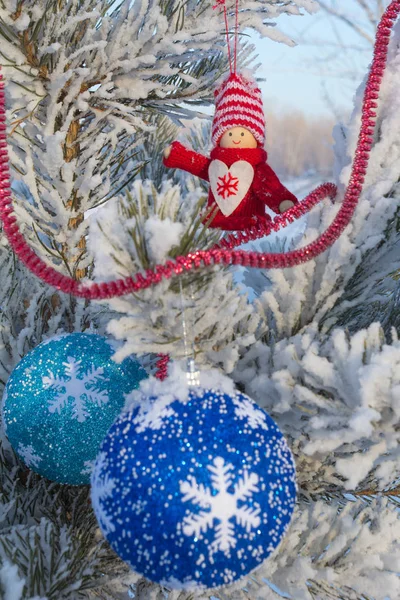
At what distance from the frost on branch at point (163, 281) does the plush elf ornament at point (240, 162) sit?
20cm

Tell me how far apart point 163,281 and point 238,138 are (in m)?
0.34

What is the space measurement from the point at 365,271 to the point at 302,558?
13.7 inches

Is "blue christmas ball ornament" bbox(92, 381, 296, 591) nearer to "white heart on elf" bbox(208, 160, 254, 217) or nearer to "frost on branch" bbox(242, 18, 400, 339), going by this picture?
"frost on branch" bbox(242, 18, 400, 339)

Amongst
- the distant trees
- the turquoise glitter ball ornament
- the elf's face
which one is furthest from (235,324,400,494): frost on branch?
the distant trees

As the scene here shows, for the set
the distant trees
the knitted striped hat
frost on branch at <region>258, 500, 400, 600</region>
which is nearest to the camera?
frost on branch at <region>258, 500, 400, 600</region>

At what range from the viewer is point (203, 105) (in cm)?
93

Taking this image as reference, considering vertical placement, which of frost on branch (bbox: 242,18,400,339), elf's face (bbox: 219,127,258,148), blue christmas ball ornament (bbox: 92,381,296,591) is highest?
elf's face (bbox: 219,127,258,148)

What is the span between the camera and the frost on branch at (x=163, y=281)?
480 mm

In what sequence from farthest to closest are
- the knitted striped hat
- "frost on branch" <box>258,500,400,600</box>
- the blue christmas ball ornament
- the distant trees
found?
the distant trees → the knitted striped hat → "frost on branch" <box>258,500,400,600</box> → the blue christmas ball ornament

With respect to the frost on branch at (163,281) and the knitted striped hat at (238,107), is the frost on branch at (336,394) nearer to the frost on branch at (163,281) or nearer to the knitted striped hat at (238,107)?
the frost on branch at (163,281)

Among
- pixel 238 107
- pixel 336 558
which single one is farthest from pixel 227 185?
pixel 336 558

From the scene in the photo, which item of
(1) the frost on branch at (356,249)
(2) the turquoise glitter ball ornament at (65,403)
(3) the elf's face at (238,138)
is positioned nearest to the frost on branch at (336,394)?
(1) the frost on branch at (356,249)

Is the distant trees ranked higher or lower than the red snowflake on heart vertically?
higher

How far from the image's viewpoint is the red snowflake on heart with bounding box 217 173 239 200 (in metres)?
0.74
